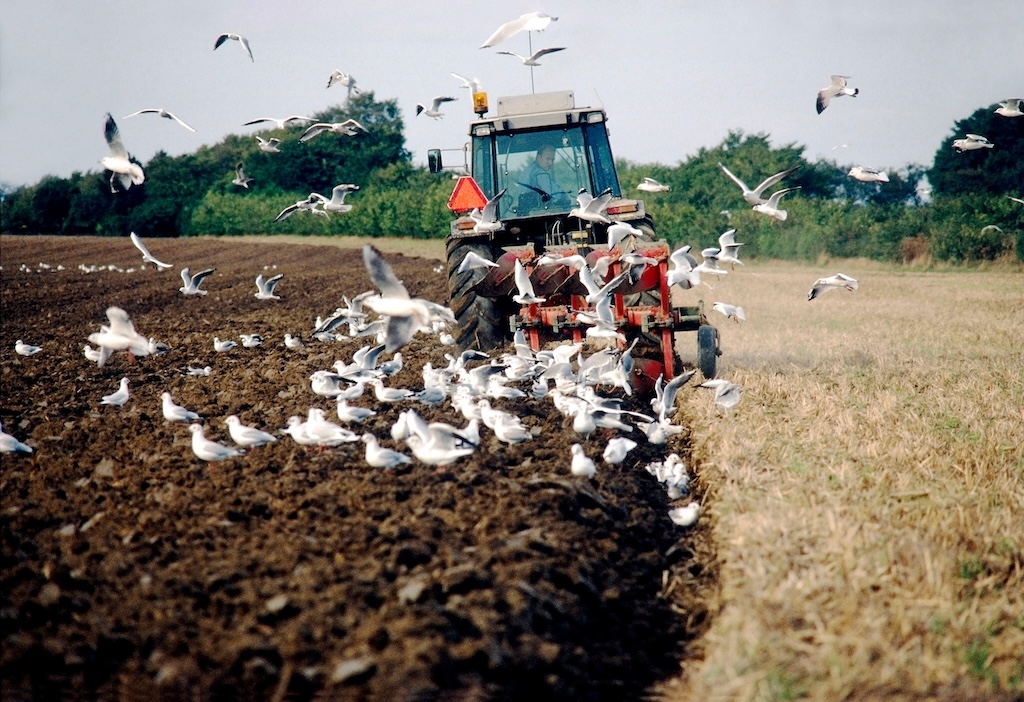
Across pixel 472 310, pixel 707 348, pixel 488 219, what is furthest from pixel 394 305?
pixel 707 348

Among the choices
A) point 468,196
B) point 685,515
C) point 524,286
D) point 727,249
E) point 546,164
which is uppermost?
point 546,164

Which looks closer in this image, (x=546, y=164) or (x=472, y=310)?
(x=472, y=310)

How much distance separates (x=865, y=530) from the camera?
443 cm

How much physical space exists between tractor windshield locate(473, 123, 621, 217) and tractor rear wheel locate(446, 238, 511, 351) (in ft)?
3.02

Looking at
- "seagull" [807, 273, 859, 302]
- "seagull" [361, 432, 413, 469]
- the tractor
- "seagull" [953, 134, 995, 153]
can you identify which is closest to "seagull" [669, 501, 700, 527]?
"seagull" [361, 432, 413, 469]

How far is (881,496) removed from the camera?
16.4 feet

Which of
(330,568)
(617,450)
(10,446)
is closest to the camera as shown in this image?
(330,568)

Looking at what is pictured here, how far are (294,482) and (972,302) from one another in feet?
51.3

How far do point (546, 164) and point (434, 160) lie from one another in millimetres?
1199

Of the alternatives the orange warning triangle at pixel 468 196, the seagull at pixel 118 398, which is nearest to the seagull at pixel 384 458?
the seagull at pixel 118 398

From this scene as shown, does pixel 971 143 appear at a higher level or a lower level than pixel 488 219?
→ higher

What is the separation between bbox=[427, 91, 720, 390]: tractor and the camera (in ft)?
26.9

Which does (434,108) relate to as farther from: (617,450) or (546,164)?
(617,450)

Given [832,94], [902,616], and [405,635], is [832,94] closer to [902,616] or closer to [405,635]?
[902,616]
